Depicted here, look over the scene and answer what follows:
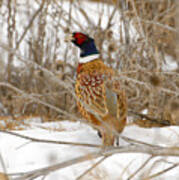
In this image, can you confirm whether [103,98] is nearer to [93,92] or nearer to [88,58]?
[93,92]

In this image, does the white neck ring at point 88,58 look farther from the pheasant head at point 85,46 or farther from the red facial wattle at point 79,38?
the red facial wattle at point 79,38

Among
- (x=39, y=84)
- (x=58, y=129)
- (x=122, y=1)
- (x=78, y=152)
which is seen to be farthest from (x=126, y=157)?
(x=39, y=84)

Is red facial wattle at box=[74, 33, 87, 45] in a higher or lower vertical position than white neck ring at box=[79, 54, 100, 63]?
higher

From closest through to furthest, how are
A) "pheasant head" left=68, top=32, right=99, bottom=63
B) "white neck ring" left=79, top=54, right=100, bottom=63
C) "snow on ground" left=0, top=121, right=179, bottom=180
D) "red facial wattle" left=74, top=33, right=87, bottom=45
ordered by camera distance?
"snow on ground" left=0, top=121, right=179, bottom=180
"white neck ring" left=79, top=54, right=100, bottom=63
"pheasant head" left=68, top=32, right=99, bottom=63
"red facial wattle" left=74, top=33, right=87, bottom=45

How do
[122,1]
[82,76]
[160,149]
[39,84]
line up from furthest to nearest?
1. [39,84]
2. [122,1]
3. [82,76]
4. [160,149]

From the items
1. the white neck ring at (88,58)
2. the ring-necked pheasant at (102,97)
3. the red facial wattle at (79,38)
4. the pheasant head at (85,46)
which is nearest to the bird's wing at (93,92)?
the ring-necked pheasant at (102,97)

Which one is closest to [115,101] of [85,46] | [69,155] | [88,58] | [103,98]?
[103,98]

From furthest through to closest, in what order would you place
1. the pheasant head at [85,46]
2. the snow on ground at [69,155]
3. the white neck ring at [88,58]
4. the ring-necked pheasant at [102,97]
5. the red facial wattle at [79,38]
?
the red facial wattle at [79,38] < the pheasant head at [85,46] < the white neck ring at [88,58] < the ring-necked pheasant at [102,97] < the snow on ground at [69,155]

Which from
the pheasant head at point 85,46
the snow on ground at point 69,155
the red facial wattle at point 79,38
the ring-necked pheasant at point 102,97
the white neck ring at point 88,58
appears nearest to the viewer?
the snow on ground at point 69,155

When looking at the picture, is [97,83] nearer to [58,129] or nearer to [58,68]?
[58,129]

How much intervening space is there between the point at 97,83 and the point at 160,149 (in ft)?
3.79

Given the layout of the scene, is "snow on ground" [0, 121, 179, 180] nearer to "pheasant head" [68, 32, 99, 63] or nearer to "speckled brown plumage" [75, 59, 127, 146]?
"speckled brown plumage" [75, 59, 127, 146]

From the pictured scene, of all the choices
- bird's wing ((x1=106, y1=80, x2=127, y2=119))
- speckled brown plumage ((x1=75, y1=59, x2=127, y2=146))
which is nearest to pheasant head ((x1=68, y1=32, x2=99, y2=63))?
speckled brown plumage ((x1=75, y1=59, x2=127, y2=146))

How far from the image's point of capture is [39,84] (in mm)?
5176
